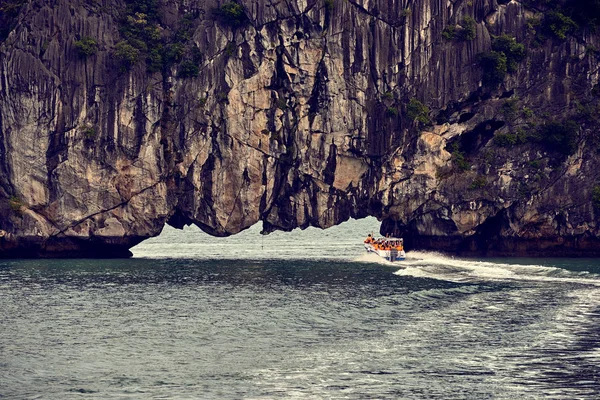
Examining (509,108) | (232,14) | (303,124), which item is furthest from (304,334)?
(509,108)

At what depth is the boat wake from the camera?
185 ft

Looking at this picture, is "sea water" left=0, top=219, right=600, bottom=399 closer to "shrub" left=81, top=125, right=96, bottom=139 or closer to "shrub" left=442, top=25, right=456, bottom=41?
"shrub" left=81, top=125, right=96, bottom=139

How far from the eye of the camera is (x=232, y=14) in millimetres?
78250

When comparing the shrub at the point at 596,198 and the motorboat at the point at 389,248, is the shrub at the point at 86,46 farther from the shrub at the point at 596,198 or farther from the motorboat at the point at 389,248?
the shrub at the point at 596,198

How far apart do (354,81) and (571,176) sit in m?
20.7

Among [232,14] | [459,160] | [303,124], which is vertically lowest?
[459,160]

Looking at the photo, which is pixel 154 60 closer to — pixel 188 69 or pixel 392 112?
pixel 188 69

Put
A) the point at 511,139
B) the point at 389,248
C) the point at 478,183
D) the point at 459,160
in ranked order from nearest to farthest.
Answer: the point at 389,248 < the point at 511,139 < the point at 478,183 < the point at 459,160

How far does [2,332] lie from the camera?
127ft

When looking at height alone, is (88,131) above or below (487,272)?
above

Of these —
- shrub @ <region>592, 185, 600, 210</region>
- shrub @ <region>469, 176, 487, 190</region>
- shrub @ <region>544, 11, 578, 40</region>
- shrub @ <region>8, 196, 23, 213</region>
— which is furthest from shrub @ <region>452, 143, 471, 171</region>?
shrub @ <region>8, 196, 23, 213</region>

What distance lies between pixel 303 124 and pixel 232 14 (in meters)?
11.5

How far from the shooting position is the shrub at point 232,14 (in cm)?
7825

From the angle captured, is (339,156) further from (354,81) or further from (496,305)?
(496,305)
